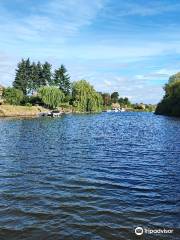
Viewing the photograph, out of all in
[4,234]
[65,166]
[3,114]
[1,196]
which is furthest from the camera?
[3,114]

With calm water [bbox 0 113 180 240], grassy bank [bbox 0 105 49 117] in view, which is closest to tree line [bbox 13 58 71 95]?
grassy bank [bbox 0 105 49 117]

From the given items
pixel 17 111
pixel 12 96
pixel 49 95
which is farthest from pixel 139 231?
pixel 12 96

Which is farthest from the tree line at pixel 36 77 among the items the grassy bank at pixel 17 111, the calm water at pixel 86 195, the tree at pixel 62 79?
the calm water at pixel 86 195

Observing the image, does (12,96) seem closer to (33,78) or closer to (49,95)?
(49,95)

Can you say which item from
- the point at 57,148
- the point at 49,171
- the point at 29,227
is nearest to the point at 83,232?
the point at 29,227

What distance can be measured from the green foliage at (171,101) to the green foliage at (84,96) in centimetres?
2580

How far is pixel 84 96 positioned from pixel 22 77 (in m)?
28.5

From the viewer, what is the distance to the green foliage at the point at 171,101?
109375 millimetres

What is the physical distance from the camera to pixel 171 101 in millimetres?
114438

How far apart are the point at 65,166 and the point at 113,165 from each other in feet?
11.0

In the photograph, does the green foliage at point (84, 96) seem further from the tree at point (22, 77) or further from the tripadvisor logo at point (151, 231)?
the tripadvisor logo at point (151, 231)

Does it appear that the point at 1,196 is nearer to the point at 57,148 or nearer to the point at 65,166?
the point at 65,166

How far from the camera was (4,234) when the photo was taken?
41.8 ft

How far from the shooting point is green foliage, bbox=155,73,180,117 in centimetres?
10938
